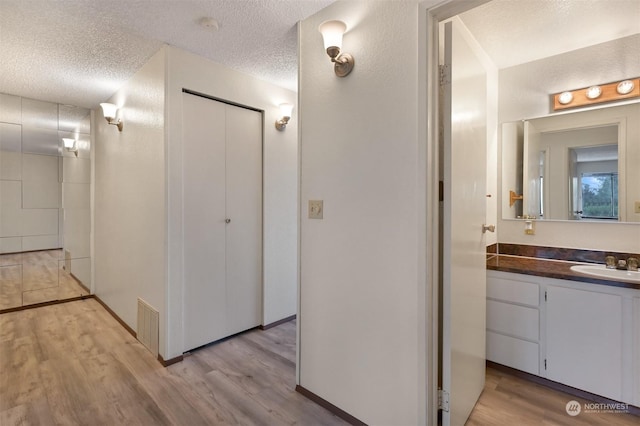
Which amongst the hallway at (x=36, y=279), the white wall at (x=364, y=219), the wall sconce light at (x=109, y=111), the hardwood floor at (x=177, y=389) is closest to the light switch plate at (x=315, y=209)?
the white wall at (x=364, y=219)

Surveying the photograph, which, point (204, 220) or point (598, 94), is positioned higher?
point (598, 94)

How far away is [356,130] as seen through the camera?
1702 mm

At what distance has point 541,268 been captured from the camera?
2.15 metres

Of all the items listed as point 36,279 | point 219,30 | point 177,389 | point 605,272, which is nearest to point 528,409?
point 605,272

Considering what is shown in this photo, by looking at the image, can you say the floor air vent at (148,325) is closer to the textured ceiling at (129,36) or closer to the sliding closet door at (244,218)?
the sliding closet door at (244,218)

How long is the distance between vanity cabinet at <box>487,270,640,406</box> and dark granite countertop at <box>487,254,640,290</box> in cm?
4

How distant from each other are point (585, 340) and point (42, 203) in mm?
5660

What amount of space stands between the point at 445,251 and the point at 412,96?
774 mm

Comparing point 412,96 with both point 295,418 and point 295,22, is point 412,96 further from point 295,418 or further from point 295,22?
point 295,418

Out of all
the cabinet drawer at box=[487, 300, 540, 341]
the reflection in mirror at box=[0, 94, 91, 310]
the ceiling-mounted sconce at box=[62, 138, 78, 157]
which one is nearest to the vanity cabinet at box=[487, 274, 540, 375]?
the cabinet drawer at box=[487, 300, 540, 341]

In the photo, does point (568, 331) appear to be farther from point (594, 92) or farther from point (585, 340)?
point (594, 92)

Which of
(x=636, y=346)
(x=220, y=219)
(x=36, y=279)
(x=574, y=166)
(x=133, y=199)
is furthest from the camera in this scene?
(x=36, y=279)

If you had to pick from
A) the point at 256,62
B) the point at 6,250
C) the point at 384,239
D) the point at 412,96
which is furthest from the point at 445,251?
the point at 6,250

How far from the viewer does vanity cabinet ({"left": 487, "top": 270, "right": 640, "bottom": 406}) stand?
1.79 metres
